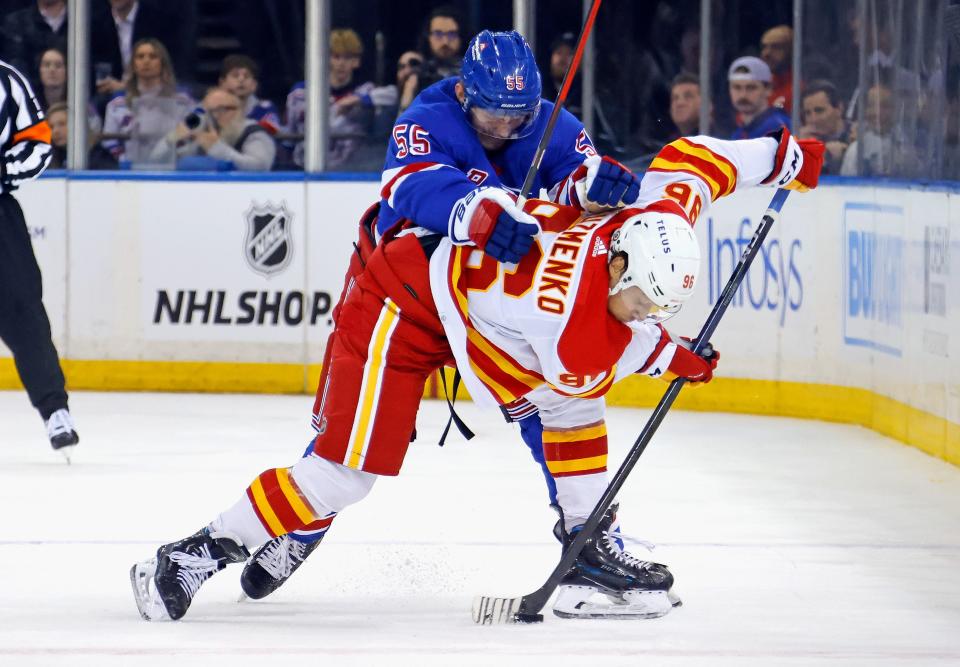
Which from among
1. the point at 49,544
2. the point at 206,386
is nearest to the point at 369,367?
the point at 49,544

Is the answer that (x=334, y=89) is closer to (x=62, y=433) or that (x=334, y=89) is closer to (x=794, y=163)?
(x=62, y=433)

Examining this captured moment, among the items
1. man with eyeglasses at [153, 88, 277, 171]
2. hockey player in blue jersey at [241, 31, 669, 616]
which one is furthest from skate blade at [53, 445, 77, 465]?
man with eyeglasses at [153, 88, 277, 171]

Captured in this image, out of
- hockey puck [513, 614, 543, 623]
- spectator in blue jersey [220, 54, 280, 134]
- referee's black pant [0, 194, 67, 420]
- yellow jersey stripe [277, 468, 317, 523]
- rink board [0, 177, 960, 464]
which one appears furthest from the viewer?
spectator in blue jersey [220, 54, 280, 134]

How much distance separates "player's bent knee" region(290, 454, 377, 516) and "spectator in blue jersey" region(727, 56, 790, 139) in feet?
12.9

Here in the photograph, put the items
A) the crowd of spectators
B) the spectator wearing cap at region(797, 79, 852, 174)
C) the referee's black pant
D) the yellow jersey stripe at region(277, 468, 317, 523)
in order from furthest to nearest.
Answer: the crowd of spectators
the spectator wearing cap at region(797, 79, 852, 174)
the referee's black pant
the yellow jersey stripe at region(277, 468, 317, 523)

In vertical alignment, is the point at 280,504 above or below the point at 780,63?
below

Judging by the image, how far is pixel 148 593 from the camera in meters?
3.27

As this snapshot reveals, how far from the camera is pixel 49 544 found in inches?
161

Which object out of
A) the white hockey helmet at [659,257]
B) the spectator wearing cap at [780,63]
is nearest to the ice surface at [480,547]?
the white hockey helmet at [659,257]

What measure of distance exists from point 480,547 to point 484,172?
1096mm

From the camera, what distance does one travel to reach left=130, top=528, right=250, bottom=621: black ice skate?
3244mm

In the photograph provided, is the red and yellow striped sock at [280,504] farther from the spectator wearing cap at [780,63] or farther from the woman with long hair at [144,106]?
the woman with long hair at [144,106]

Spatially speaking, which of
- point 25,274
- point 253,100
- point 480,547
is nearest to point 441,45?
point 253,100

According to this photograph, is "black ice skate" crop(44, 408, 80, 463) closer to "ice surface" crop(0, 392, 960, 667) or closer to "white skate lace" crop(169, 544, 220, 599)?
"ice surface" crop(0, 392, 960, 667)
